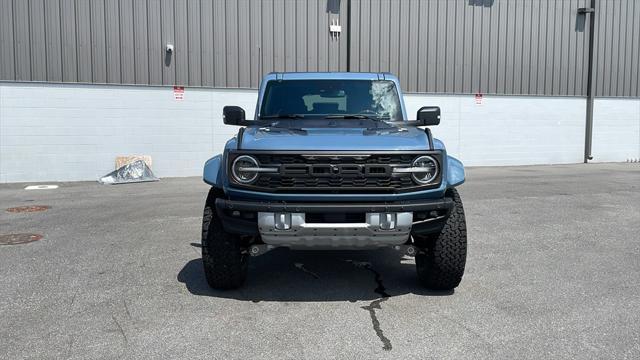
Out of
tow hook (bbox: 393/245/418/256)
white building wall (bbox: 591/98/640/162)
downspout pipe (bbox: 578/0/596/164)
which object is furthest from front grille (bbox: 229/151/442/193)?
white building wall (bbox: 591/98/640/162)

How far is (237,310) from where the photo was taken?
433 centimetres

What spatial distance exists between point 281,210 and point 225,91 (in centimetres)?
1270

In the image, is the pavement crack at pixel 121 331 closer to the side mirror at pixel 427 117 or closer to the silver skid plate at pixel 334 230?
the silver skid plate at pixel 334 230

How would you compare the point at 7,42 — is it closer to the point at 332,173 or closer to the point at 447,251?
the point at 332,173

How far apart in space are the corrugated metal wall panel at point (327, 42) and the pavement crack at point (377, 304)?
11643 millimetres

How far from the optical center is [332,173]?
412 centimetres

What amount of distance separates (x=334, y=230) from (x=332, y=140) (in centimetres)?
71

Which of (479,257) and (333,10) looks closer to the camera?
(479,257)

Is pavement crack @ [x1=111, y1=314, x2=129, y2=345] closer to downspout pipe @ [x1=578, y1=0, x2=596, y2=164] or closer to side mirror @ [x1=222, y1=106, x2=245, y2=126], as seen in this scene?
side mirror @ [x1=222, y1=106, x2=245, y2=126]

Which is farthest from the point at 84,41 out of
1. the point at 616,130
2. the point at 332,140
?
the point at 616,130

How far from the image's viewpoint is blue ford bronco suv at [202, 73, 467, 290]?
4.09 metres

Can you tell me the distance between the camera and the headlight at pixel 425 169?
4227 mm

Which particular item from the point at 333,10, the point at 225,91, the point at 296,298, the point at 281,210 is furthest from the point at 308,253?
the point at 333,10

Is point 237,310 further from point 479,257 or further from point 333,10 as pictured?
point 333,10
